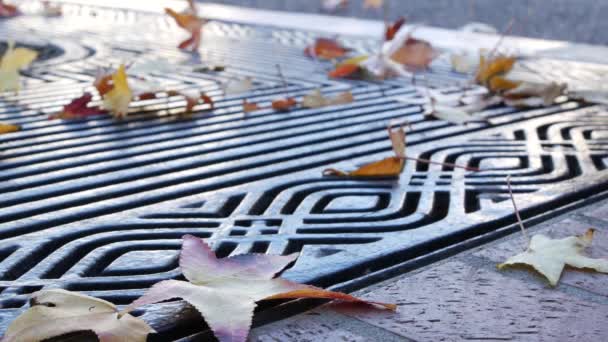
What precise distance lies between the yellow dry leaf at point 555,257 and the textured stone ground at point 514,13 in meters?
3.95

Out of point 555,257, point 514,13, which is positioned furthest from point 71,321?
point 514,13

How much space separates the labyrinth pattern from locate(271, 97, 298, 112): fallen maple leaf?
5 cm

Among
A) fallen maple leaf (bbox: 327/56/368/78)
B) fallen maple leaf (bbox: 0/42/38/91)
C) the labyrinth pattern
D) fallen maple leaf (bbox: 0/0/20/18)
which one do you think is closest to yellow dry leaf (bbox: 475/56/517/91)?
the labyrinth pattern

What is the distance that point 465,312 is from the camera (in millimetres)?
1083

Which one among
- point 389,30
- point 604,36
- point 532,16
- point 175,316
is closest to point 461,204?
point 175,316

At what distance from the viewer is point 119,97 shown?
225 cm

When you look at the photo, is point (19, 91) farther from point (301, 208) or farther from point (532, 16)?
point (532, 16)

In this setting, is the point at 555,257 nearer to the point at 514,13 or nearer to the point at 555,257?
the point at 555,257

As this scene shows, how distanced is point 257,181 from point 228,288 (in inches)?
25.2

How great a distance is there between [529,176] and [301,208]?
511 mm

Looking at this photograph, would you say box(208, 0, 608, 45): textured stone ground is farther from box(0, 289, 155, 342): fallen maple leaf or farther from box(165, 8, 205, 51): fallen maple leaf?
box(0, 289, 155, 342): fallen maple leaf

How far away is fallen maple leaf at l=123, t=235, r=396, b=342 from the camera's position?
37.8 inches

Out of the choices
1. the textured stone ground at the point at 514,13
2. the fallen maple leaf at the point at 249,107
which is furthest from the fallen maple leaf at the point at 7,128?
the textured stone ground at the point at 514,13

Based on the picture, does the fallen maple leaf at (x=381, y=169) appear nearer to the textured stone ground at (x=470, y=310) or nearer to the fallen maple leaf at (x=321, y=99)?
the textured stone ground at (x=470, y=310)
